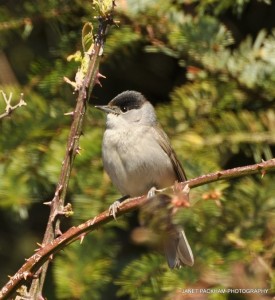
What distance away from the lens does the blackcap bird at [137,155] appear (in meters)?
2.82

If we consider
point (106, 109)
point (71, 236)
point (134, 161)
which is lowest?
point (134, 161)

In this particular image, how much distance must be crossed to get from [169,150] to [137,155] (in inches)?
5.8

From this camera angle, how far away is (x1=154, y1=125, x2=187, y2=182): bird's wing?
9.24 feet

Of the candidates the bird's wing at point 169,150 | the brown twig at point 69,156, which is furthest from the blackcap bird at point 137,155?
the brown twig at point 69,156

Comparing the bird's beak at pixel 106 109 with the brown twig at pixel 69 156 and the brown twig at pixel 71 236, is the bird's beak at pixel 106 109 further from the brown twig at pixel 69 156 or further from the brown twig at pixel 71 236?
the brown twig at pixel 71 236

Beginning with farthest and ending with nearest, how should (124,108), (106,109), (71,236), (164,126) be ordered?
(124,108), (106,109), (164,126), (71,236)

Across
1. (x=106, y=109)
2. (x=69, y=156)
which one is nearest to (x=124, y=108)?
(x=106, y=109)

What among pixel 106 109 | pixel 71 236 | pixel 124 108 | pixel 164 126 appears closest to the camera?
pixel 71 236

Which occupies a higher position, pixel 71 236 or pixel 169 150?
pixel 71 236

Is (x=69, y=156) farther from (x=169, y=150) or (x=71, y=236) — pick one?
(x=169, y=150)

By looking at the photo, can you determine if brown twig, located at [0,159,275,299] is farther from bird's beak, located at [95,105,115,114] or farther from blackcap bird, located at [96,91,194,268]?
bird's beak, located at [95,105,115,114]

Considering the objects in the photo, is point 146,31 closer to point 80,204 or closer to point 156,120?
A: point 156,120

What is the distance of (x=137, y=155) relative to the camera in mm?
2914

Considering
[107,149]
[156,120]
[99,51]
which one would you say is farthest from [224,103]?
[99,51]
